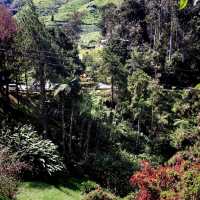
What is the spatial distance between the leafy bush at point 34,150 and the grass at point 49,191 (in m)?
0.86

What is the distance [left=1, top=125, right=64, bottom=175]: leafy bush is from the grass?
855 mm

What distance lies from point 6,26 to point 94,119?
8.94 metres

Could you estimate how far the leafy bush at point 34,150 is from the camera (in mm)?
24172

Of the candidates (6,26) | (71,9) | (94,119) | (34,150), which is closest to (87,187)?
(34,150)

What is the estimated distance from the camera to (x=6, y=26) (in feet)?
100

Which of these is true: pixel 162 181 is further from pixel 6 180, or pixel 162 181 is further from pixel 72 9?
pixel 72 9

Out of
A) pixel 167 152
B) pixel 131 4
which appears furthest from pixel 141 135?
pixel 131 4

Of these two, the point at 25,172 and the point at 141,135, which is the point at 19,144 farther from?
the point at 141,135

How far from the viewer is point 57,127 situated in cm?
3123

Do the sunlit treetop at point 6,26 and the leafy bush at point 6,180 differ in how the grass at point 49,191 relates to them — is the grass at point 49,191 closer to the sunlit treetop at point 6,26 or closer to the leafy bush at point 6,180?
the leafy bush at point 6,180

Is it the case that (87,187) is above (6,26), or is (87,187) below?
below

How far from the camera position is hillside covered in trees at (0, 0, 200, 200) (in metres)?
22.7

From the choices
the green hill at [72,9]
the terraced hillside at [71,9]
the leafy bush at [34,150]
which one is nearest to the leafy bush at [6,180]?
the leafy bush at [34,150]

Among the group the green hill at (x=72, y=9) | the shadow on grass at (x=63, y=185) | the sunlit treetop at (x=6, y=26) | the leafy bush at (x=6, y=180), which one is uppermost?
the sunlit treetop at (x=6, y=26)
